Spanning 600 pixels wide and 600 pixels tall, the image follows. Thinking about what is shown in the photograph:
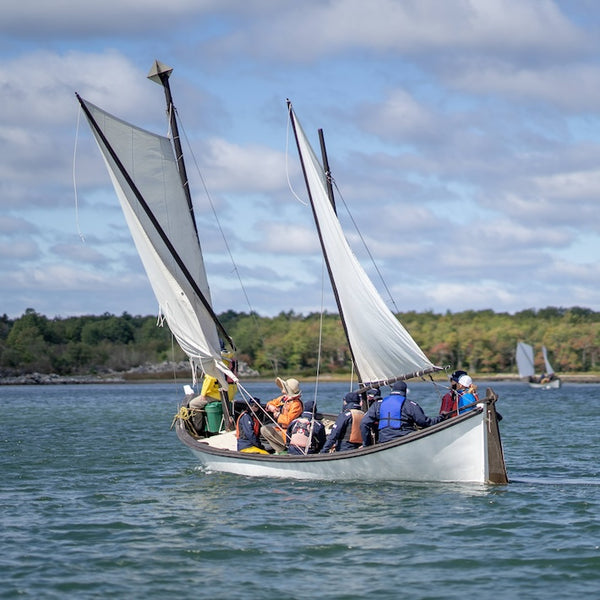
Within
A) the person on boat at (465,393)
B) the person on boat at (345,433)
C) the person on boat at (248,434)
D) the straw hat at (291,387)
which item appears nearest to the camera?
the person on boat at (465,393)

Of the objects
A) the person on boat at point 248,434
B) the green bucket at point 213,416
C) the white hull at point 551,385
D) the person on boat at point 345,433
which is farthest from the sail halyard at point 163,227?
the white hull at point 551,385

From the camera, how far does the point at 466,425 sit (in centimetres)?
2102

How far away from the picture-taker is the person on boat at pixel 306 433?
23828 millimetres

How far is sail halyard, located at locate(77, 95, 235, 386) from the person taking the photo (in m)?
26.2

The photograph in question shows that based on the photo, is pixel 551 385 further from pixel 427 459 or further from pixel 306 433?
pixel 427 459

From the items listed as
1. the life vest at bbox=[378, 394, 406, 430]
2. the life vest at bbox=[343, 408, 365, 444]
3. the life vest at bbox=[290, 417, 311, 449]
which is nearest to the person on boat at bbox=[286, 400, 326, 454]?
the life vest at bbox=[290, 417, 311, 449]

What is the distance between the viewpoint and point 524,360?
15038 cm

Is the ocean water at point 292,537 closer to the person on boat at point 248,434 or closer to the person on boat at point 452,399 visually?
the person on boat at point 248,434

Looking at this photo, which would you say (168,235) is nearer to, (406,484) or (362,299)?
(362,299)

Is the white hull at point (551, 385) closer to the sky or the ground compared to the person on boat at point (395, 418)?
closer to the ground

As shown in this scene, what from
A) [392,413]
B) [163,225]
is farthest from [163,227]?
[392,413]

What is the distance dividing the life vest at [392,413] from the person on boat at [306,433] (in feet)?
6.92

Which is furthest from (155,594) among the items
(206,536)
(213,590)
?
(206,536)

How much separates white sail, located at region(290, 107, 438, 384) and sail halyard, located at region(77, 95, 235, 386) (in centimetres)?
424
